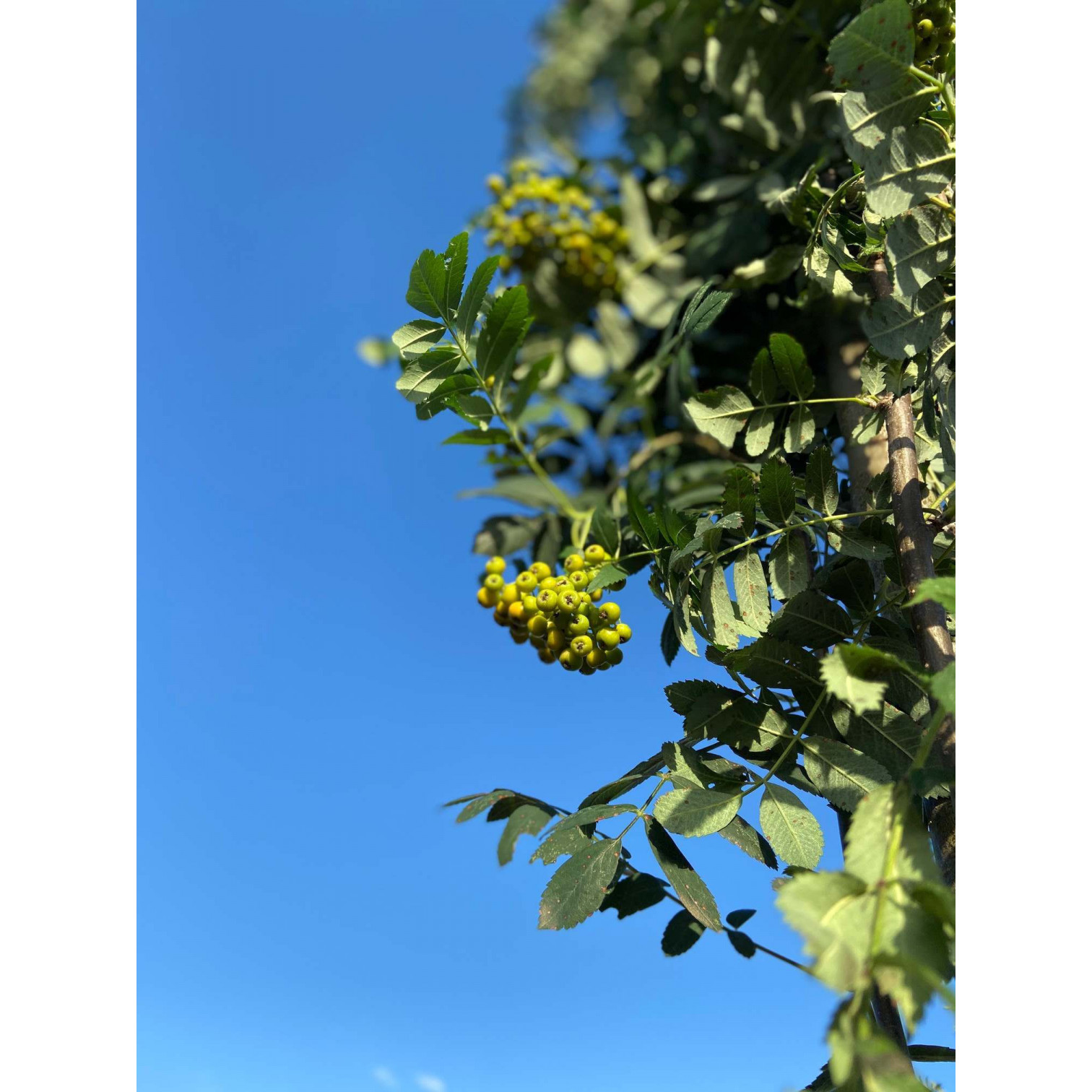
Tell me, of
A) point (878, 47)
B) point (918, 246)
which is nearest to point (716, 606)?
point (918, 246)

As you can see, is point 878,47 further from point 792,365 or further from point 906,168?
point 792,365

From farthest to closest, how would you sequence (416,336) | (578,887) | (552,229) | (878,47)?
(552,229), (416,336), (578,887), (878,47)

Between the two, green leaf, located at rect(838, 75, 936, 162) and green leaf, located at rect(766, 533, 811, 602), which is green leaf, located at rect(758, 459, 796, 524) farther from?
green leaf, located at rect(838, 75, 936, 162)

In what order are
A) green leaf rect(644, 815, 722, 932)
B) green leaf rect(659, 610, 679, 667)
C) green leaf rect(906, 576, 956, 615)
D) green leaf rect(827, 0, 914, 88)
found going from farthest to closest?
1. green leaf rect(659, 610, 679, 667)
2. green leaf rect(644, 815, 722, 932)
3. green leaf rect(827, 0, 914, 88)
4. green leaf rect(906, 576, 956, 615)

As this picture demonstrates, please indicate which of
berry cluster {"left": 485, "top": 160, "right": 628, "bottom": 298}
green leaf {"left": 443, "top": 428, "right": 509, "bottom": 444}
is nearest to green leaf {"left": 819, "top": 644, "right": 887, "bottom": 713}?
green leaf {"left": 443, "top": 428, "right": 509, "bottom": 444}

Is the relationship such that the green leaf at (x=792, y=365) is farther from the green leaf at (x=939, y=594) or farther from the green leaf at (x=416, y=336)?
the green leaf at (x=939, y=594)
